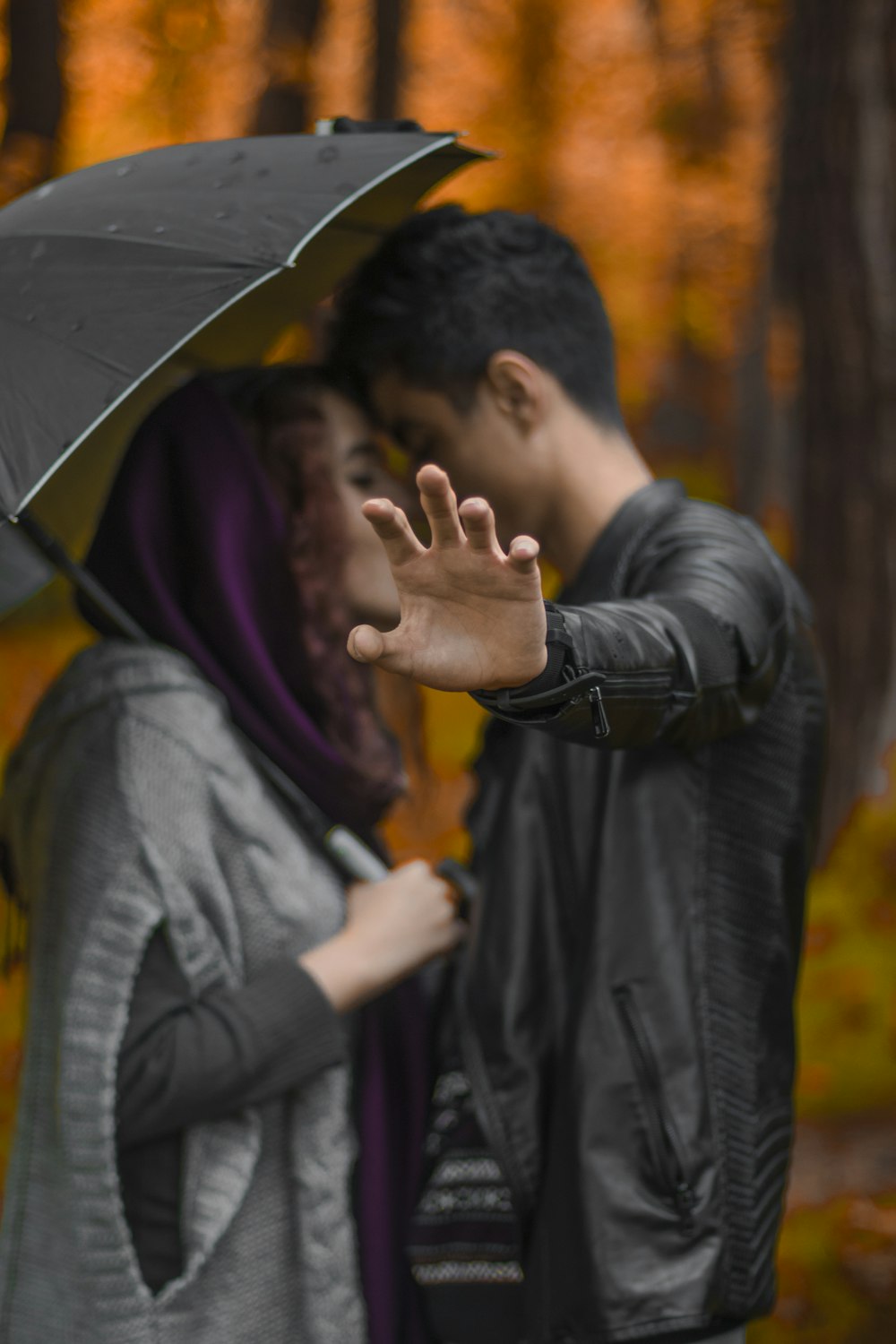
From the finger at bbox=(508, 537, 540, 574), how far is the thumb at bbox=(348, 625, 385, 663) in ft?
0.54

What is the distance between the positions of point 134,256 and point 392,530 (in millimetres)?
700

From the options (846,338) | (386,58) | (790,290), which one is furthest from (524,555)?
(386,58)

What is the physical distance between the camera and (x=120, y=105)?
9.91 m

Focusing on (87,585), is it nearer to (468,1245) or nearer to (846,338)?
(468,1245)

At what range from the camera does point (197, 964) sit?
2020mm

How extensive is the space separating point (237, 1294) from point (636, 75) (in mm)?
11883

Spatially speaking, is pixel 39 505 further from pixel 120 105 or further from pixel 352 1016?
pixel 120 105

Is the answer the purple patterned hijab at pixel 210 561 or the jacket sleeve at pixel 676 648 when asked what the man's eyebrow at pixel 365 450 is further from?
the jacket sleeve at pixel 676 648

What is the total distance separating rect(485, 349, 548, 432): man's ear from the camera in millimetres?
2141

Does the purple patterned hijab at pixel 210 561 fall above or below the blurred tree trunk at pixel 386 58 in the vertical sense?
below

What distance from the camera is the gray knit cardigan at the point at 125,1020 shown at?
6.41ft

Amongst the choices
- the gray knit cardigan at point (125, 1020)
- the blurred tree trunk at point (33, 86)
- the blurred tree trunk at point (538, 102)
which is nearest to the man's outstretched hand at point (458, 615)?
the gray knit cardigan at point (125, 1020)

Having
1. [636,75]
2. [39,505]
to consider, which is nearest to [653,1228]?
[39,505]

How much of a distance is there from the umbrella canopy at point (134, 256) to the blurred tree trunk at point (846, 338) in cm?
342
